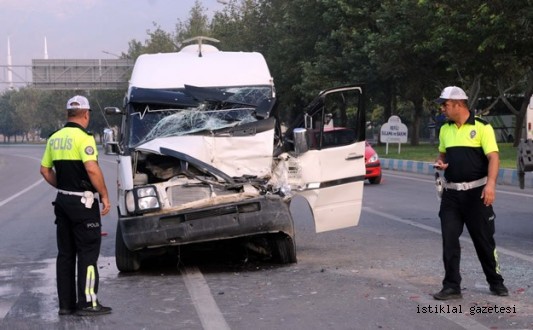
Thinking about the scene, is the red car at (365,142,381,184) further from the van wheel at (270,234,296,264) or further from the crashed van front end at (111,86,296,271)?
the van wheel at (270,234,296,264)

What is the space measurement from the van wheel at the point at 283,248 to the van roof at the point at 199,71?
2.00m

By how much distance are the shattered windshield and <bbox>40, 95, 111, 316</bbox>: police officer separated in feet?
7.20

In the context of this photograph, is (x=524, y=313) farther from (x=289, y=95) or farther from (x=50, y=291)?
(x=289, y=95)

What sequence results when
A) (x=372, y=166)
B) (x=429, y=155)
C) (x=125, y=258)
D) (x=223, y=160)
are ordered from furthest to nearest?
(x=429, y=155), (x=372, y=166), (x=125, y=258), (x=223, y=160)

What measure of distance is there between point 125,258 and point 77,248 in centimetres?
212

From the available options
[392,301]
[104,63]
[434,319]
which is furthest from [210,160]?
[104,63]

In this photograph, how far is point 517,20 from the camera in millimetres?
25453

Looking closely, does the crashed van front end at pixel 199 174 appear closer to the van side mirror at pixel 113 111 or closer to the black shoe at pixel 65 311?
the van side mirror at pixel 113 111

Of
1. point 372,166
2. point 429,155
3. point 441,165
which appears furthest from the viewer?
point 429,155

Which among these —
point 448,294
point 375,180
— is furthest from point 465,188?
point 375,180

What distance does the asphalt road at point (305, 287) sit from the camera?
6348 millimetres

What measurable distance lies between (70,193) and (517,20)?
21.6 meters

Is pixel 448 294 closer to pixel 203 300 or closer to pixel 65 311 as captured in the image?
pixel 203 300

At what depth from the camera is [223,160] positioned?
8.65 m
